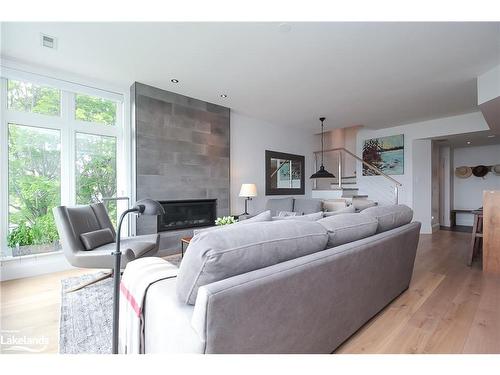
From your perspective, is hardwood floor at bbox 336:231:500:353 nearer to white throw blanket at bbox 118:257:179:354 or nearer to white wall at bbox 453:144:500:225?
white throw blanket at bbox 118:257:179:354

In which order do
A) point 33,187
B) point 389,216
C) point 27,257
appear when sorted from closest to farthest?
point 389,216
point 27,257
point 33,187

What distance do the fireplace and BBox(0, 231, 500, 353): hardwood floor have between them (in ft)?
4.44

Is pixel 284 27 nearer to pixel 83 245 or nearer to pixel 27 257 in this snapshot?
pixel 83 245

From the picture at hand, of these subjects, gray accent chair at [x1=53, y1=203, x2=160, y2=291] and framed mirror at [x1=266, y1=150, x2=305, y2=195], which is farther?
framed mirror at [x1=266, y1=150, x2=305, y2=195]

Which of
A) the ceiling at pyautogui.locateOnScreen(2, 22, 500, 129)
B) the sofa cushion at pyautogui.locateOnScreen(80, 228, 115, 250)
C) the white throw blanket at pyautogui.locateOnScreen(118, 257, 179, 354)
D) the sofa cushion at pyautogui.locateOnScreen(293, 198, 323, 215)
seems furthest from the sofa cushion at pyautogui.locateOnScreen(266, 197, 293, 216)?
the white throw blanket at pyautogui.locateOnScreen(118, 257, 179, 354)

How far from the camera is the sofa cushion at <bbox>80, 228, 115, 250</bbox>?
2.53m

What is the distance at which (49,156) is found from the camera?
3.27 metres

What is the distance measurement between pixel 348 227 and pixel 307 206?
372 cm

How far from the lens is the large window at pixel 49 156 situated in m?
2.99

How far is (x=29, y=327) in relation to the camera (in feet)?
5.98

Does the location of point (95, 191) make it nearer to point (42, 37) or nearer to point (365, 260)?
point (42, 37)

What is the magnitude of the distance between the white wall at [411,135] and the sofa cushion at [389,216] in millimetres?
4020

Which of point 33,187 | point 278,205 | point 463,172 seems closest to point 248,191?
point 278,205
